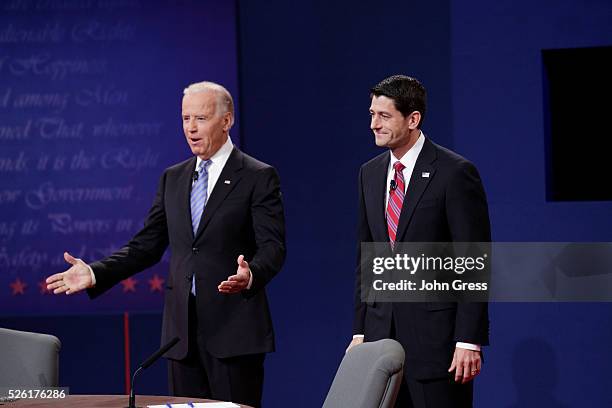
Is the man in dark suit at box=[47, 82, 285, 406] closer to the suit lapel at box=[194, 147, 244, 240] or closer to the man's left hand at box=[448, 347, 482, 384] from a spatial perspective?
the suit lapel at box=[194, 147, 244, 240]

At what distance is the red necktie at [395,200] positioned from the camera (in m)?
3.35

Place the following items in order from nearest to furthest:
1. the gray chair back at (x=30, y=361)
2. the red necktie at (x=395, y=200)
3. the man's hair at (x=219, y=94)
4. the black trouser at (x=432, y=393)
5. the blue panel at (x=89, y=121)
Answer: the gray chair back at (x=30, y=361), the black trouser at (x=432, y=393), the red necktie at (x=395, y=200), the man's hair at (x=219, y=94), the blue panel at (x=89, y=121)

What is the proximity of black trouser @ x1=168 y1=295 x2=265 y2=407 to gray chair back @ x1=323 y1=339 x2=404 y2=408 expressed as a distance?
1.05 meters

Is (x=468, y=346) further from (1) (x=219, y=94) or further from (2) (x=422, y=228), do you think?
(1) (x=219, y=94)

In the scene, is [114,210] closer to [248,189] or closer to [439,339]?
[248,189]

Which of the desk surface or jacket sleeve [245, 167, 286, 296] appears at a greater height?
jacket sleeve [245, 167, 286, 296]

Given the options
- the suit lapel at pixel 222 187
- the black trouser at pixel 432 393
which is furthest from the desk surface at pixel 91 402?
the suit lapel at pixel 222 187

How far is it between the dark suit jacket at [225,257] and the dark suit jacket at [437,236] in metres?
0.42

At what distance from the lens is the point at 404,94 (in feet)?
11.1

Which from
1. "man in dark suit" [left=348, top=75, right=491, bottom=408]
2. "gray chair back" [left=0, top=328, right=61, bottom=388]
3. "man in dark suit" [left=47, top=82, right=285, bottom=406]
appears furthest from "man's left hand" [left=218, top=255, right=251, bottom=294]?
"gray chair back" [left=0, top=328, right=61, bottom=388]

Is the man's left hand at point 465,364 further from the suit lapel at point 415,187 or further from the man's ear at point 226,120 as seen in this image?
the man's ear at point 226,120

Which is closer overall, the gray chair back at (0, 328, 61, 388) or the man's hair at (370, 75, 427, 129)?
the gray chair back at (0, 328, 61, 388)

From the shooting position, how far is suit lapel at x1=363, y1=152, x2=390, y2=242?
3365 millimetres

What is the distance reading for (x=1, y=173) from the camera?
16.3ft
